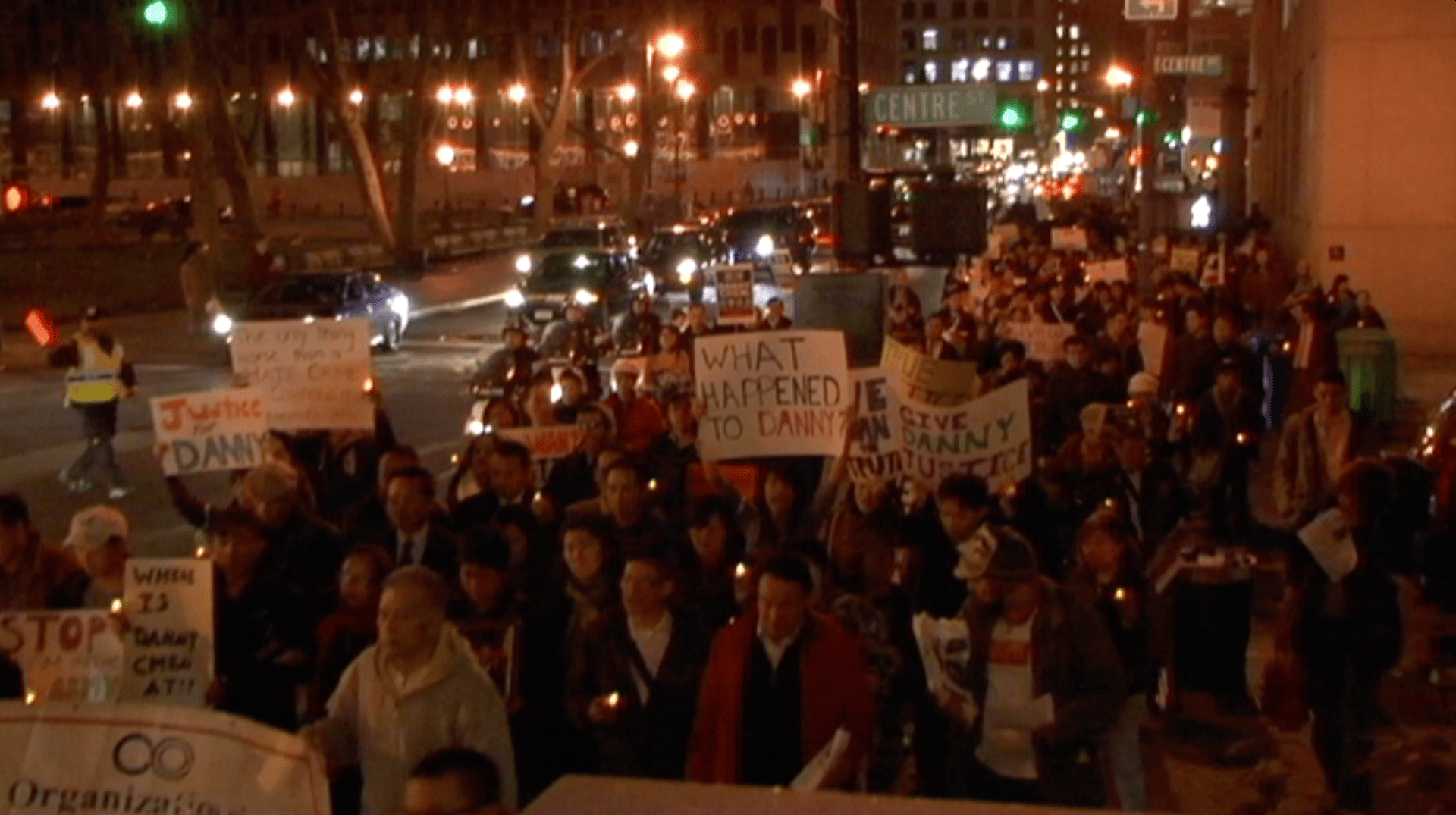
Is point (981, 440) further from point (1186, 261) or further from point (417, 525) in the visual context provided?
point (1186, 261)

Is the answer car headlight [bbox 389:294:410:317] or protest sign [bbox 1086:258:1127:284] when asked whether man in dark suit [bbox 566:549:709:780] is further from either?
car headlight [bbox 389:294:410:317]

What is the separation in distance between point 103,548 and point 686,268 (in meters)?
35.3

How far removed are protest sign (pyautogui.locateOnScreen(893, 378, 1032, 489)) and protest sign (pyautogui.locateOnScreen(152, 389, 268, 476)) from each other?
3307mm

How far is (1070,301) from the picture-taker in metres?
19.4

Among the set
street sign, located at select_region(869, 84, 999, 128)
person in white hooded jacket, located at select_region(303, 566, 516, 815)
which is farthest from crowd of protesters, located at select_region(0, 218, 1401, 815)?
street sign, located at select_region(869, 84, 999, 128)

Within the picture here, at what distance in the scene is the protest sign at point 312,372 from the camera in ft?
37.4

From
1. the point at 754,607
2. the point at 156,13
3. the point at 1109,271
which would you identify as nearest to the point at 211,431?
the point at 754,607

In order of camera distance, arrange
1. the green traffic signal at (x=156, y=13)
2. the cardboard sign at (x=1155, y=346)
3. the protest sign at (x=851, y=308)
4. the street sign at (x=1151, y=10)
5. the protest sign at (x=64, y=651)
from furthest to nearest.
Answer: the street sign at (x=1151, y=10)
the green traffic signal at (x=156, y=13)
the cardboard sign at (x=1155, y=346)
the protest sign at (x=851, y=308)
the protest sign at (x=64, y=651)

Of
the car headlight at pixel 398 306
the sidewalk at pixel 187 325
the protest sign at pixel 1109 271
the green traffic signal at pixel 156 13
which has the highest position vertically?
the green traffic signal at pixel 156 13

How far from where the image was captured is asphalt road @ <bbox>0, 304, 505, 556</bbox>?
669 inches

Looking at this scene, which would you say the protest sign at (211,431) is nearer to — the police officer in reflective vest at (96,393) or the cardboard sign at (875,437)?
the cardboard sign at (875,437)

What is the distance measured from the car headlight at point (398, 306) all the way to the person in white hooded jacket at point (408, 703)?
29.9 metres

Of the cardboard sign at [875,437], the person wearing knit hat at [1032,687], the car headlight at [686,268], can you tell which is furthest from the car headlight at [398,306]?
the person wearing knit hat at [1032,687]

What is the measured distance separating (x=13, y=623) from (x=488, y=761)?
246 centimetres
